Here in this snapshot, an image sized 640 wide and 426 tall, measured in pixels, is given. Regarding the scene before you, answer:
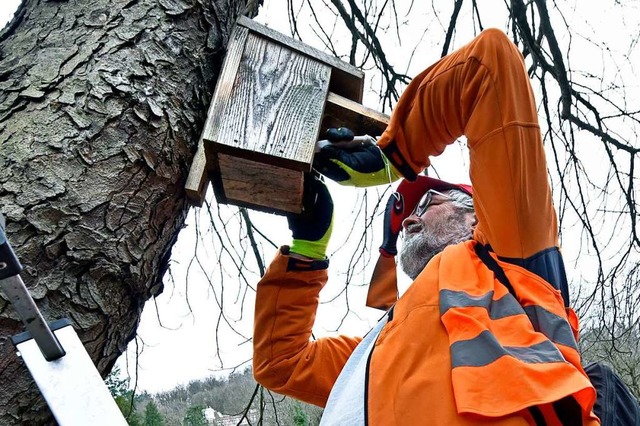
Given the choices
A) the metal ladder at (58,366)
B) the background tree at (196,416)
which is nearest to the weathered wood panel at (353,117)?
the metal ladder at (58,366)

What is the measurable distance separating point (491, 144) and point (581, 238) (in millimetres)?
1722

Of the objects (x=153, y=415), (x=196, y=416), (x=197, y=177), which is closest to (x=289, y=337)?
(x=197, y=177)

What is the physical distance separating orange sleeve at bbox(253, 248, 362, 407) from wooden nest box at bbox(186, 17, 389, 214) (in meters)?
0.30

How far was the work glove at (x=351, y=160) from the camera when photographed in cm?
141

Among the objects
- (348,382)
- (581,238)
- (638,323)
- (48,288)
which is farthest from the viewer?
(638,323)

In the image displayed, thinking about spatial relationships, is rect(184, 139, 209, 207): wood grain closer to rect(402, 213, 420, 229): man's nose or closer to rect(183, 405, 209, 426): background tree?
rect(402, 213, 420, 229): man's nose

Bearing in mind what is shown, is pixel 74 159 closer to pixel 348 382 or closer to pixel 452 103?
pixel 348 382

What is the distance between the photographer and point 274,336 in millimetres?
1828

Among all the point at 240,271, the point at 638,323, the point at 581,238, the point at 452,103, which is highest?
the point at 452,103

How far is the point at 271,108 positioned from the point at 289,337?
2.69ft

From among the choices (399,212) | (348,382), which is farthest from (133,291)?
(399,212)

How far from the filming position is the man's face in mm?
1718

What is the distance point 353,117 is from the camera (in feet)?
4.97

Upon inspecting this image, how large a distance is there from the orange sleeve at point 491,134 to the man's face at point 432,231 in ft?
1.11
